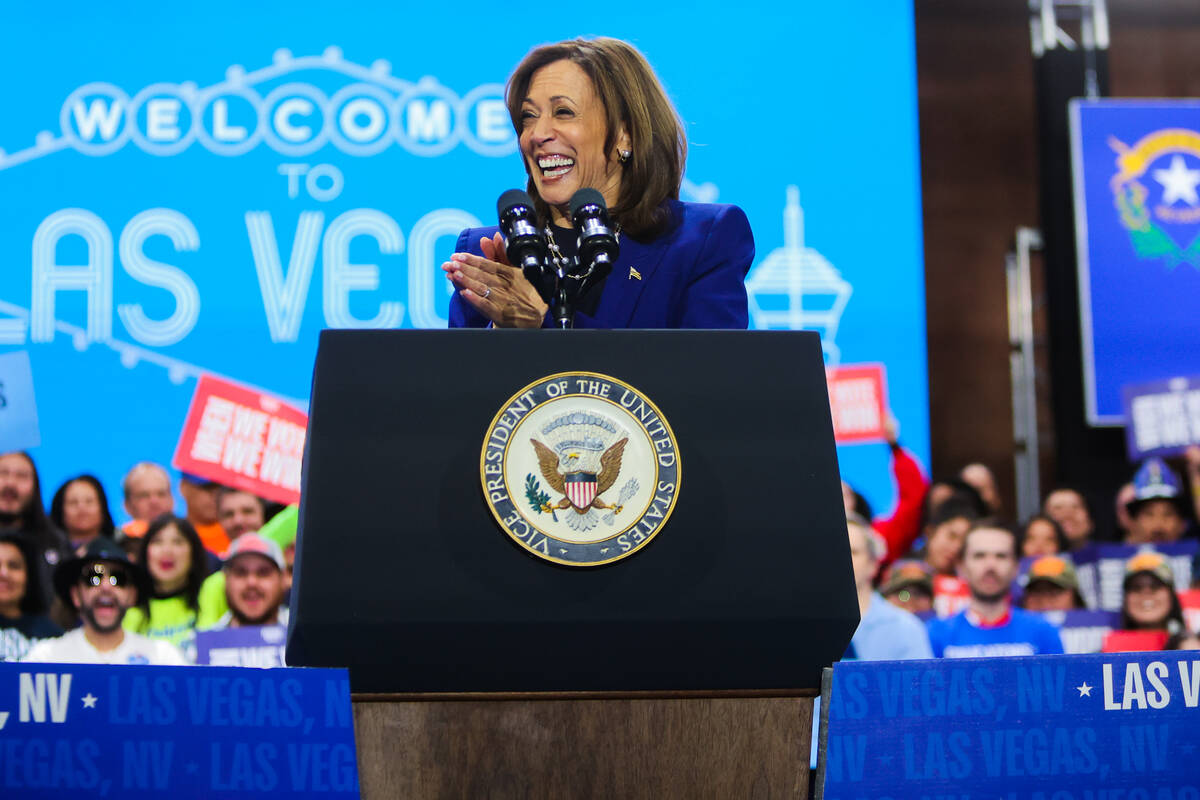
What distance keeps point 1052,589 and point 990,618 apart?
0.48 meters

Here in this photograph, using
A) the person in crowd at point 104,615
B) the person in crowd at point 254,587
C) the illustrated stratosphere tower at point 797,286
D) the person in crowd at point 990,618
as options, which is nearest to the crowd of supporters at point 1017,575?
the person in crowd at point 990,618

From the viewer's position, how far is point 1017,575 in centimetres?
459

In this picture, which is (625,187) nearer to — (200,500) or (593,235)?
(593,235)

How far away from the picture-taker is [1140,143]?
23.1 ft

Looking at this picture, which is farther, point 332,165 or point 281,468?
point 332,165

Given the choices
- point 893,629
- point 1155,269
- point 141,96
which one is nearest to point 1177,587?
point 893,629

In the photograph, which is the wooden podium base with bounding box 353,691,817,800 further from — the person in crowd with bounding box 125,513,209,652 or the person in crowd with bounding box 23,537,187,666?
the person in crowd with bounding box 125,513,209,652

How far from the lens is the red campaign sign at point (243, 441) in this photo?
16.4 ft

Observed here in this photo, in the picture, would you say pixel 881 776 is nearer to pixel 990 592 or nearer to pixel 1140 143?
pixel 990 592

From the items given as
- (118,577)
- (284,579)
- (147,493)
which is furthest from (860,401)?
(118,577)

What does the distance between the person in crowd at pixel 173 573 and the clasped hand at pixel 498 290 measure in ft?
9.86

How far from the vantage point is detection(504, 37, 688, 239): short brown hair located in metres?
1.56

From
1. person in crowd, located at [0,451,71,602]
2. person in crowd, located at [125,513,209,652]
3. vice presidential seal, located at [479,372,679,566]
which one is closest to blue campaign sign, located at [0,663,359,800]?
vice presidential seal, located at [479,372,679,566]

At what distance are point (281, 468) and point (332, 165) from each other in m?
1.58
